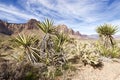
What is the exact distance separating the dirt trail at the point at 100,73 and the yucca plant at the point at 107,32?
6321 mm

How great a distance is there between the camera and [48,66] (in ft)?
33.4

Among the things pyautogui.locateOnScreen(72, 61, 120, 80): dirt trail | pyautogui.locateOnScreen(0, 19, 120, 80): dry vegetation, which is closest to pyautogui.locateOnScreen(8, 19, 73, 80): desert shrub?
pyautogui.locateOnScreen(0, 19, 120, 80): dry vegetation

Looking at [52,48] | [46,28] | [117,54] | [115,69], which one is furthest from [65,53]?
[117,54]

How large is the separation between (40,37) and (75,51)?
8.11 ft

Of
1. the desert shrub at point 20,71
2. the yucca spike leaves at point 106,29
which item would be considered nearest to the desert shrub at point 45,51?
the desert shrub at point 20,71

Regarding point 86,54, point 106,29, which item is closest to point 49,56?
point 86,54

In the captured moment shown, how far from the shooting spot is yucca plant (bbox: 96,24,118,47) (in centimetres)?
1769

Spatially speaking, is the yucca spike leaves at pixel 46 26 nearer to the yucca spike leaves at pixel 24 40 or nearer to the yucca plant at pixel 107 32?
the yucca spike leaves at pixel 24 40

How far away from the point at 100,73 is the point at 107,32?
7.99m

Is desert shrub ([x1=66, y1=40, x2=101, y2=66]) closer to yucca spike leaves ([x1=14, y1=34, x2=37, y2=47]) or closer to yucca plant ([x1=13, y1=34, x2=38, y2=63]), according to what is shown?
yucca plant ([x1=13, y1=34, x2=38, y2=63])

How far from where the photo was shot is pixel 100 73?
1070cm

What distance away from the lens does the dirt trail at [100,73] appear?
995cm

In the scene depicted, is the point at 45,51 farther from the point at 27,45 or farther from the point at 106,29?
the point at 106,29

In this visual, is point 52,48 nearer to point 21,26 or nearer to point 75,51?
point 75,51
